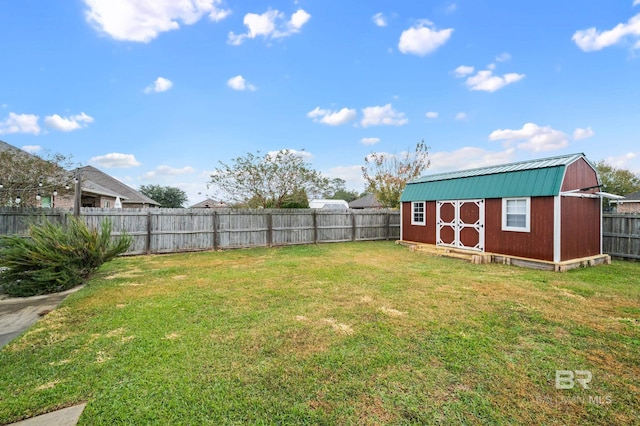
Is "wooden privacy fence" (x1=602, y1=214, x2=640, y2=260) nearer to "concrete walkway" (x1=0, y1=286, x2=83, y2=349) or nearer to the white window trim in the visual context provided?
the white window trim

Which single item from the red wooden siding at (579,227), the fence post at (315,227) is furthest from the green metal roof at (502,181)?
the fence post at (315,227)

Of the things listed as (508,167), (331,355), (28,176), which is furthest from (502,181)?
(28,176)

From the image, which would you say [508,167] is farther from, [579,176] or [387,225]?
[387,225]

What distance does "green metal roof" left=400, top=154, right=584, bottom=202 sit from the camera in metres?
7.35

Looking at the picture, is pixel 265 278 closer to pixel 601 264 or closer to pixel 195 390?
pixel 195 390

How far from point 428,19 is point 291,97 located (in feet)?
20.9

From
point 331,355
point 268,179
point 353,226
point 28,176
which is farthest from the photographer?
point 353,226

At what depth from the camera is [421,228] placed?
1146cm

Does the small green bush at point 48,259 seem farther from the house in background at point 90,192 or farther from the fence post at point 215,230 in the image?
the fence post at point 215,230

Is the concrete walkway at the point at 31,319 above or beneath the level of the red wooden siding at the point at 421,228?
beneath

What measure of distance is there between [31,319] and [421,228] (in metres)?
11.3

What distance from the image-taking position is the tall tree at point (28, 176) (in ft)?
28.5

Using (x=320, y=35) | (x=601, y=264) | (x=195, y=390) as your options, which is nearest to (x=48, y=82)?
(x=320, y=35)

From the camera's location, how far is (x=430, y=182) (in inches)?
444
